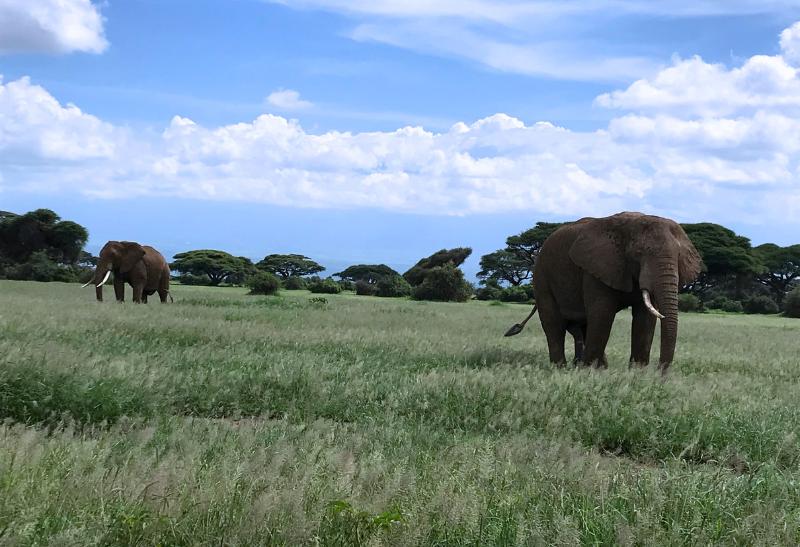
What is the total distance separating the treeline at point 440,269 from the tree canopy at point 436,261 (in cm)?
9

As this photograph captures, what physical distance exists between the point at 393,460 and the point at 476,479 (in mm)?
678

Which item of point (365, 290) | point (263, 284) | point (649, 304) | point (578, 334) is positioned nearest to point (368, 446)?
point (649, 304)

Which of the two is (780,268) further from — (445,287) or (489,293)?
(445,287)

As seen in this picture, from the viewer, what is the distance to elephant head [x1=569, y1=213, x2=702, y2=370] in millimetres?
10617

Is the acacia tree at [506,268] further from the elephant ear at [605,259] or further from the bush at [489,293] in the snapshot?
the elephant ear at [605,259]

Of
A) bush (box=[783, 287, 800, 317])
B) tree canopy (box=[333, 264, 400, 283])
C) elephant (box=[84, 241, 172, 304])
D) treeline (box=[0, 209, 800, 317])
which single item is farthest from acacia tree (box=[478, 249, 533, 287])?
elephant (box=[84, 241, 172, 304])

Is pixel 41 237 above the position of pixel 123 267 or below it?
above

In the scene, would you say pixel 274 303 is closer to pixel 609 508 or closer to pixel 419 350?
pixel 419 350

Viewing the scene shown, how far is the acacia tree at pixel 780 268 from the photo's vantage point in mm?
73375

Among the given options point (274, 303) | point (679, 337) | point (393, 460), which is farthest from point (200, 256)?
point (393, 460)

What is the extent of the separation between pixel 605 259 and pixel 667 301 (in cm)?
119

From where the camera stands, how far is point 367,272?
291 feet

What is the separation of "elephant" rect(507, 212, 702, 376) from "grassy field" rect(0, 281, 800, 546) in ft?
3.17

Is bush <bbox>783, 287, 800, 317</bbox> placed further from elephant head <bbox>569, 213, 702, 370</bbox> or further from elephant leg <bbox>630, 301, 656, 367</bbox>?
elephant leg <bbox>630, 301, 656, 367</bbox>
